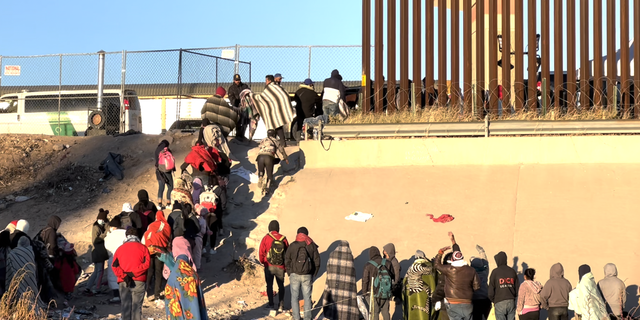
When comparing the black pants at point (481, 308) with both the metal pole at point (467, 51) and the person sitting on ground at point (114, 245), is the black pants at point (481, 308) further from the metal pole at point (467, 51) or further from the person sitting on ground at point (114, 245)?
the metal pole at point (467, 51)

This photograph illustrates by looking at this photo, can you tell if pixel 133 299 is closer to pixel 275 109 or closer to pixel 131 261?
pixel 131 261

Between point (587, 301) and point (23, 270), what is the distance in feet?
25.1

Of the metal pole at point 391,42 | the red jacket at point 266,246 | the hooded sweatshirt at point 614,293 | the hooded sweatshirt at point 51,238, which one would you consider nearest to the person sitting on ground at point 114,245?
the hooded sweatshirt at point 51,238

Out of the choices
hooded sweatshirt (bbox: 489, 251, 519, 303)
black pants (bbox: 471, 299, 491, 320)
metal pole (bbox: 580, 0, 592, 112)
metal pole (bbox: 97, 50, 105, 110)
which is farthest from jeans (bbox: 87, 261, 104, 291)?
metal pole (bbox: 580, 0, 592, 112)

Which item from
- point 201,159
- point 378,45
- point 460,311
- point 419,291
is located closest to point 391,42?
point 378,45

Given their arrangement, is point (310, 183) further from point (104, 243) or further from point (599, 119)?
point (599, 119)

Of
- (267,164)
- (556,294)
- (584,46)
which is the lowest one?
(556,294)

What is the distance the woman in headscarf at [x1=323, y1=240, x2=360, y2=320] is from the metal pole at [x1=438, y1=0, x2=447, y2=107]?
7.62 meters

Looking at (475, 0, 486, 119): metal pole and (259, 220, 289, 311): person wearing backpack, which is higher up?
(475, 0, 486, 119): metal pole

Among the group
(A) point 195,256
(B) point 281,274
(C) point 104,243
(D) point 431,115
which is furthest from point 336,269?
(D) point 431,115

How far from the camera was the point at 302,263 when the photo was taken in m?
12.1

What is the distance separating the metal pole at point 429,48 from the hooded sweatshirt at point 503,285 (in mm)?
8248

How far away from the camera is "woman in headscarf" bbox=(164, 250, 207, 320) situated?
396 inches

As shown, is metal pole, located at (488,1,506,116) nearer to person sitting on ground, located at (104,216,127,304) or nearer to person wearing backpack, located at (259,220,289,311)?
person wearing backpack, located at (259,220,289,311)
